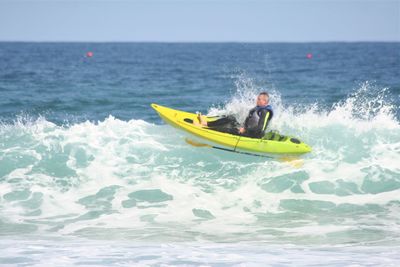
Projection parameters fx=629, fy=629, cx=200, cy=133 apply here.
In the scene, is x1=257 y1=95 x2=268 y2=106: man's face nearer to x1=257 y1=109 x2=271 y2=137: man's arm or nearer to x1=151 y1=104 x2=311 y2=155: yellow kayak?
x1=257 y1=109 x2=271 y2=137: man's arm

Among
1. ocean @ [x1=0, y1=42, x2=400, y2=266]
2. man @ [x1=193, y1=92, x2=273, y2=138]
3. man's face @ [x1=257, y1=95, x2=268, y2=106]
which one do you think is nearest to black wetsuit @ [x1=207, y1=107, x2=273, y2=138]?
man @ [x1=193, y1=92, x2=273, y2=138]

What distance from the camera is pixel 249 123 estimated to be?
11.3 metres

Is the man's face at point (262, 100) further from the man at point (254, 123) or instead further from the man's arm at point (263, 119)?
the man's arm at point (263, 119)

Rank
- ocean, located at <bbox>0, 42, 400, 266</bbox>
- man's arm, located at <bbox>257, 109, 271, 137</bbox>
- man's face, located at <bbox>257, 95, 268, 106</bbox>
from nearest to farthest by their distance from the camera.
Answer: ocean, located at <bbox>0, 42, 400, 266</bbox>, man's arm, located at <bbox>257, 109, 271, 137</bbox>, man's face, located at <bbox>257, 95, 268, 106</bbox>

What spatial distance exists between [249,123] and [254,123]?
0.30ft

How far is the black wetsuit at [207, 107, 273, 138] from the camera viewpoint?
11203mm

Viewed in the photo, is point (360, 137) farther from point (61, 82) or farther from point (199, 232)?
point (61, 82)

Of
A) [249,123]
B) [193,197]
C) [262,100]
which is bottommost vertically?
[193,197]

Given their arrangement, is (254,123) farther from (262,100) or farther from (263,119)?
(262,100)

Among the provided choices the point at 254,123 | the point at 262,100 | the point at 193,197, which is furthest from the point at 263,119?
the point at 193,197

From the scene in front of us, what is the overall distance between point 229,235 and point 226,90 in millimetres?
16561

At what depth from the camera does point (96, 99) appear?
20.4 metres

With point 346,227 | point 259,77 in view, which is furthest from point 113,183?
point 259,77

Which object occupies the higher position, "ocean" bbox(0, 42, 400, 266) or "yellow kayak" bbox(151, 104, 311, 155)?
"yellow kayak" bbox(151, 104, 311, 155)
